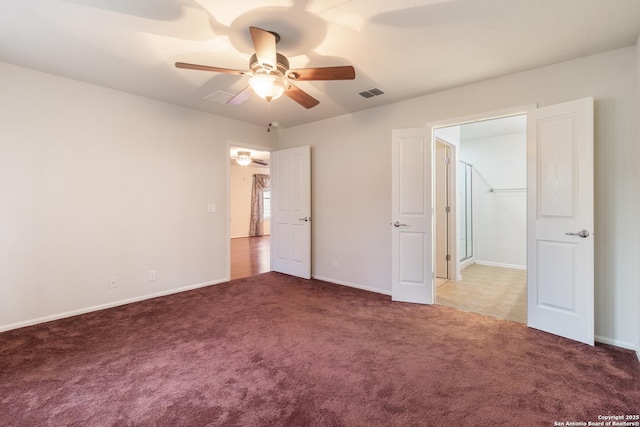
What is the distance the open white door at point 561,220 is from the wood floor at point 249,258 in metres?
3.97

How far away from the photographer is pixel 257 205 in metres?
10.2

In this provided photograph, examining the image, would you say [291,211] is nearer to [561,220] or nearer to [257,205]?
[561,220]

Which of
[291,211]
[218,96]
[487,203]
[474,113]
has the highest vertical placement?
[218,96]

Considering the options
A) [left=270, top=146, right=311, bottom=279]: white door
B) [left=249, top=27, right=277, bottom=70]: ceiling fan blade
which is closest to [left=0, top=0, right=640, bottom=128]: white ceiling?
[left=249, top=27, right=277, bottom=70]: ceiling fan blade

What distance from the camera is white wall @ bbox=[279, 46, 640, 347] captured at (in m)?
2.46

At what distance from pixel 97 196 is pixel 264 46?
2727 millimetres

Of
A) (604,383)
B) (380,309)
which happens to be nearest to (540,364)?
(604,383)

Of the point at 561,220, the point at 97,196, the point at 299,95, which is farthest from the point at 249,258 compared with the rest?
the point at 561,220

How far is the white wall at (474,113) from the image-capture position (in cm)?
246

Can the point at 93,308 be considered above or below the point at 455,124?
below

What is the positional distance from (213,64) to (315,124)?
2.15m

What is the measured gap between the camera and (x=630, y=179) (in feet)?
7.98

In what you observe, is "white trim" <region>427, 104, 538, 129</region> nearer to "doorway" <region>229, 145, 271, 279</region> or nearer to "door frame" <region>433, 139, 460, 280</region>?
"door frame" <region>433, 139, 460, 280</region>

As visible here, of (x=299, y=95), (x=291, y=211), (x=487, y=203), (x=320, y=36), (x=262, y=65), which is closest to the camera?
(x=262, y=65)
